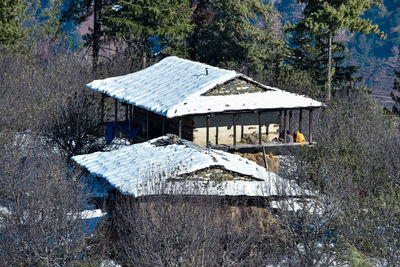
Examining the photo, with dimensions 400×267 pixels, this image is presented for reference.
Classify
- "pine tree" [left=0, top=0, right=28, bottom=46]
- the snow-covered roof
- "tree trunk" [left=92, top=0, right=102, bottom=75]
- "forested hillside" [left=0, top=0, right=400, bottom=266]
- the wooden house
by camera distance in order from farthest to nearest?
"pine tree" [left=0, top=0, right=28, bottom=46]
"tree trunk" [left=92, top=0, right=102, bottom=75]
the wooden house
the snow-covered roof
"forested hillside" [left=0, top=0, right=400, bottom=266]

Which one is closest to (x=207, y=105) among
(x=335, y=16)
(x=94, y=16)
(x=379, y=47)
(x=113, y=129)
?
(x=113, y=129)

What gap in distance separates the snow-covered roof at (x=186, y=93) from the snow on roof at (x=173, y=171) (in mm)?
3675

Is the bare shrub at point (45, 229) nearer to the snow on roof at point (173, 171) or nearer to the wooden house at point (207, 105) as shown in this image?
the snow on roof at point (173, 171)

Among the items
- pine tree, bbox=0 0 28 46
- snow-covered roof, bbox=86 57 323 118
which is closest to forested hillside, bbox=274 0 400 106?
pine tree, bbox=0 0 28 46

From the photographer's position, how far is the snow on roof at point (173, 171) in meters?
17.3

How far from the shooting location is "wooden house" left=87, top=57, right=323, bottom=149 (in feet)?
84.1

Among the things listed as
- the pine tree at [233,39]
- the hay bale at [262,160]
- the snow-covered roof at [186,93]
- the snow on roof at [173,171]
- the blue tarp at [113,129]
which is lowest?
the hay bale at [262,160]

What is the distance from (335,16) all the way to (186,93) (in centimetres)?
1727

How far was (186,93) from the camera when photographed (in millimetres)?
26297

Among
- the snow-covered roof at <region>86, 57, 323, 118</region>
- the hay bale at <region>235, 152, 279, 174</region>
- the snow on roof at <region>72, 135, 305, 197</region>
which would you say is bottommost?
the hay bale at <region>235, 152, 279, 174</region>

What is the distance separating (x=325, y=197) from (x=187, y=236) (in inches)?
158

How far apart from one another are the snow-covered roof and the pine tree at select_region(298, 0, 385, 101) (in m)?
12.6

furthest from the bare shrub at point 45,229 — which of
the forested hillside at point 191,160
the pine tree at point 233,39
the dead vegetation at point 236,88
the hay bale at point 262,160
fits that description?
the pine tree at point 233,39

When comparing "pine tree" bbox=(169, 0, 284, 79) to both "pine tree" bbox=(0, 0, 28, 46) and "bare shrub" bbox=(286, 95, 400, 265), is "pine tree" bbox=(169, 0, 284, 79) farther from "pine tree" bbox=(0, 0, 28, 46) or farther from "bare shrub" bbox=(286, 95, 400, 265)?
"bare shrub" bbox=(286, 95, 400, 265)
